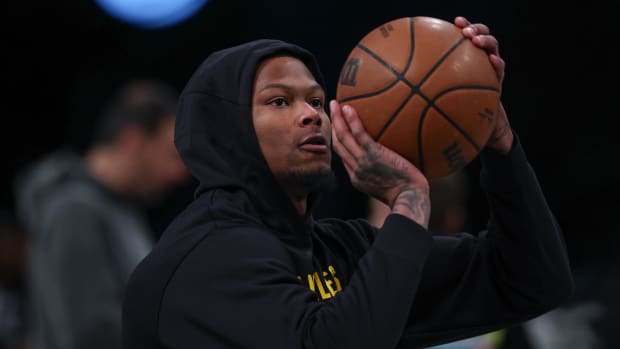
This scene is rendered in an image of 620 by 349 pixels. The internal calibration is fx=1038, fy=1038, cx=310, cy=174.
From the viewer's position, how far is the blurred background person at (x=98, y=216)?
454 centimetres

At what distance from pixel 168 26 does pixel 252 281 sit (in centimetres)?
601

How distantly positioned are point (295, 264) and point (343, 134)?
1.29 ft

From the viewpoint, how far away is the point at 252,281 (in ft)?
8.43

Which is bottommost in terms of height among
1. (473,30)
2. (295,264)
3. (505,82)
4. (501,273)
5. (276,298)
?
(505,82)

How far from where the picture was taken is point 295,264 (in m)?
2.89

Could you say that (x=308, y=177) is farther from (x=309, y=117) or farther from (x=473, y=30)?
(x=473, y=30)

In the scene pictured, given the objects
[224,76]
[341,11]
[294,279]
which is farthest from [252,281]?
[341,11]

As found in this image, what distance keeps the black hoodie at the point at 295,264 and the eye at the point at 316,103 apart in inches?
5.2

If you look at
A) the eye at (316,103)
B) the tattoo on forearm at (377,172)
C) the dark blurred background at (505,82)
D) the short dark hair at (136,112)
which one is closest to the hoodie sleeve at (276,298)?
the tattoo on forearm at (377,172)

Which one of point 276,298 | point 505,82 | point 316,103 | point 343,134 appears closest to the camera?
point 276,298

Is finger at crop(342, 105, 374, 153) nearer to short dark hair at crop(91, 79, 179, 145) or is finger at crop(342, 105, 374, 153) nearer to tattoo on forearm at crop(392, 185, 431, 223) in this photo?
tattoo on forearm at crop(392, 185, 431, 223)

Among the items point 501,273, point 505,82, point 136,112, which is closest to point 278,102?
point 501,273

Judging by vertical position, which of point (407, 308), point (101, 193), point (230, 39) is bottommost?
point (230, 39)

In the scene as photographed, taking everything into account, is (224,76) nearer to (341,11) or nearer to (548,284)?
(548,284)
